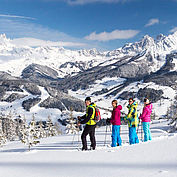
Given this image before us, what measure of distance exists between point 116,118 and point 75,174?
238 inches

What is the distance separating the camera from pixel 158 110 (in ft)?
648

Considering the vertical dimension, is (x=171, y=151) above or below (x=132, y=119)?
below

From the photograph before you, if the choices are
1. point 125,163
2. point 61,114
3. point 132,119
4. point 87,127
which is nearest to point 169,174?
point 125,163

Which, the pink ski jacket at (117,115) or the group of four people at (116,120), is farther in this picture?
the pink ski jacket at (117,115)

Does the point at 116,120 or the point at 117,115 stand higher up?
the point at 117,115

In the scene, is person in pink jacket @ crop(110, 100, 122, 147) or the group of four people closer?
the group of four people

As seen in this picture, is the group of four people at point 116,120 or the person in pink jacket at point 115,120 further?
the person in pink jacket at point 115,120

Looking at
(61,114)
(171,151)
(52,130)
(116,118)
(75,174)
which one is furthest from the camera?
(61,114)

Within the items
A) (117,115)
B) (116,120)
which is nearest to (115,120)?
(116,120)

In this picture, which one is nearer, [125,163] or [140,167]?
[140,167]

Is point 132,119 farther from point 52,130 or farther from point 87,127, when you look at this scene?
point 52,130

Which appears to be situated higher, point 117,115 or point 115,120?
point 117,115

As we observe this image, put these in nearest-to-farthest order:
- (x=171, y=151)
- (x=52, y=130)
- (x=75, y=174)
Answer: (x=75, y=174), (x=171, y=151), (x=52, y=130)

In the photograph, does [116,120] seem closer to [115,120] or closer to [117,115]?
[115,120]
